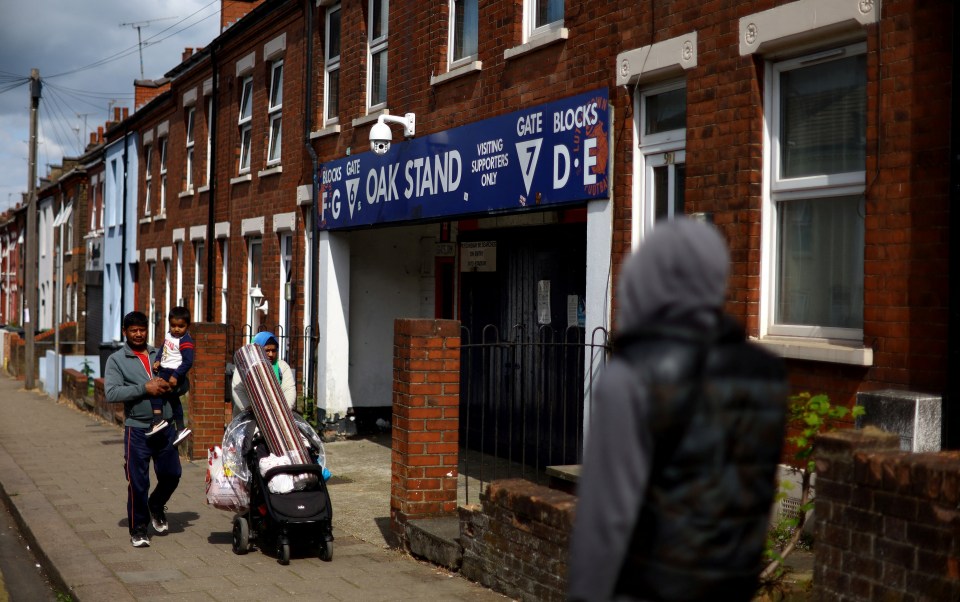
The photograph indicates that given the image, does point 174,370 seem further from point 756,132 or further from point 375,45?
point 375,45

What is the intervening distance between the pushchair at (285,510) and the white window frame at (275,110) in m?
9.73

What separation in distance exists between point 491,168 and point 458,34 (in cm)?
203

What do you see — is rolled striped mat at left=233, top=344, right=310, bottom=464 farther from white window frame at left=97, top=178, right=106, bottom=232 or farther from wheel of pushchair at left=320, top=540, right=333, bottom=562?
white window frame at left=97, top=178, right=106, bottom=232

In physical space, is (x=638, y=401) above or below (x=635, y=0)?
below

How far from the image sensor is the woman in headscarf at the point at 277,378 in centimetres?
845

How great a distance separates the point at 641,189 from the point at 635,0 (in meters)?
1.47

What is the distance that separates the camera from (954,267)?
18.5 ft

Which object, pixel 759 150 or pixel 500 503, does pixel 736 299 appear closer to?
pixel 759 150

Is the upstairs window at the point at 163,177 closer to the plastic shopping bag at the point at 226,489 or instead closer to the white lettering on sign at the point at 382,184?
the white lettering on sign at the point at 382,184

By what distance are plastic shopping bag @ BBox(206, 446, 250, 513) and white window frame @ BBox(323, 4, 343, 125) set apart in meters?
7.52

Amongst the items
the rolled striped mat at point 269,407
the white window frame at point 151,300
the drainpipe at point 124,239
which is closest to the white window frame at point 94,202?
the drainpipe at point 124,239

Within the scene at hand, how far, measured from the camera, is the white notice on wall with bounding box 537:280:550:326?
1104 cm

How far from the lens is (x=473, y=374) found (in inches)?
493

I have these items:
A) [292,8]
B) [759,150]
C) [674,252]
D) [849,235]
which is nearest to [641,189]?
[759,150]
